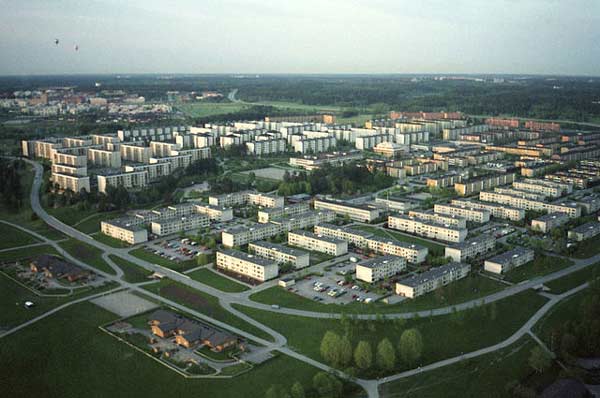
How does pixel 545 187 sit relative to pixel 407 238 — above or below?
above

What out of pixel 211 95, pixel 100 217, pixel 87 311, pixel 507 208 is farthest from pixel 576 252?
pixel 211 95

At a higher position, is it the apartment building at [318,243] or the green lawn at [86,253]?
the apartment building at [318,243]

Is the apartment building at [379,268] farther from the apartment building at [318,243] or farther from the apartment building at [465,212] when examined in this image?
the apartment building at [465,212]

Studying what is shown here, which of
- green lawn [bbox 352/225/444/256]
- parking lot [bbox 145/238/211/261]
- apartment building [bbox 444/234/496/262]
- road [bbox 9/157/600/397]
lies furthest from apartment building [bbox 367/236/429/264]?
parking lot [bbox 145/238/211/261]

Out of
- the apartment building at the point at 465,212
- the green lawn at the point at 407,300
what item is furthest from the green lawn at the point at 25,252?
the apartment building at the point at 465,212

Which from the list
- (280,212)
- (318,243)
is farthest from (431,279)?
(280,212)

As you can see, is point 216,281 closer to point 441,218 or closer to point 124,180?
point 441,218
